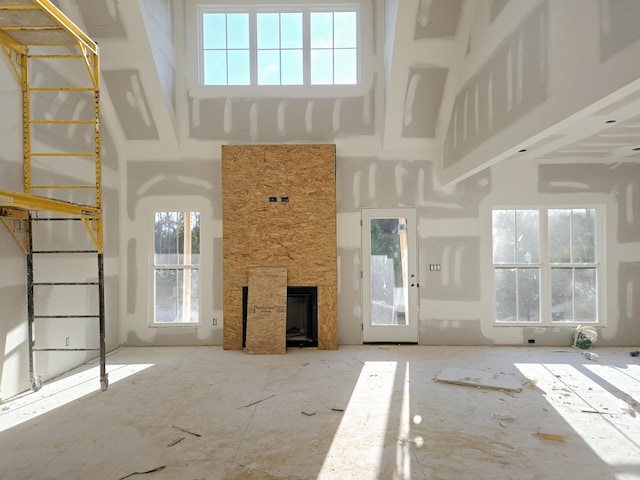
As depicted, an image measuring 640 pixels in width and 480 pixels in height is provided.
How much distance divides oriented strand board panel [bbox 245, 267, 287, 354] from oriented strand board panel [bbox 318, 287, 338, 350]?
530mm

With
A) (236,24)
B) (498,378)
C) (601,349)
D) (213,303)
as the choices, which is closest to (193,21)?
(236,24)

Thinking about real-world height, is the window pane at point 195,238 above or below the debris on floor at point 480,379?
above

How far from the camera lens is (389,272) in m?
6.08

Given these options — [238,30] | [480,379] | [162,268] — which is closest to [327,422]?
[480,379]

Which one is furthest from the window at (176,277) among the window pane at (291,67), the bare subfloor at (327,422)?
the window pane at (291,67)

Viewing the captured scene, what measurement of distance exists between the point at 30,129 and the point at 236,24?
337 cm

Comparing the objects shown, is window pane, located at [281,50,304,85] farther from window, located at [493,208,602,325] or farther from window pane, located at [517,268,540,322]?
window pane, located at [517,268,540,322]

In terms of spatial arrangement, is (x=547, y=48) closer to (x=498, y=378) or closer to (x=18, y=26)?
(x=498, y=378)

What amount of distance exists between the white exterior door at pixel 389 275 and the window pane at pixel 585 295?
96.1 inches

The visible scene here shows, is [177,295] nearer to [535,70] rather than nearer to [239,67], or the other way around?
[239,67]

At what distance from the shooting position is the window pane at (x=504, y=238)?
19.7ft

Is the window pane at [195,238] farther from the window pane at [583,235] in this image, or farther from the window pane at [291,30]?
the window pane at [583,235]

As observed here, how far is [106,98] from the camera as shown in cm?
555

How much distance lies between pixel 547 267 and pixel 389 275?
2.39m
